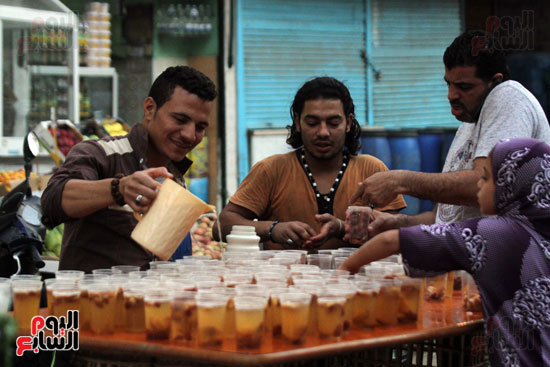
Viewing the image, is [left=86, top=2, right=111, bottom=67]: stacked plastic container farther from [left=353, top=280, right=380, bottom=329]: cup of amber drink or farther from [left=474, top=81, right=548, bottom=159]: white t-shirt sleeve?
[left=353, top=280, right=380, bottom=329]: cup of amber drink

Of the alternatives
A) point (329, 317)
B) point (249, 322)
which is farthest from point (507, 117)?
point (249, 322)

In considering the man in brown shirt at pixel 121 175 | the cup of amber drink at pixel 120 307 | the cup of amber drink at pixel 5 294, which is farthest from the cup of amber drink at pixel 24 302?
the man in brown shirt at pixel 121 175

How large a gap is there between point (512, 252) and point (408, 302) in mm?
448

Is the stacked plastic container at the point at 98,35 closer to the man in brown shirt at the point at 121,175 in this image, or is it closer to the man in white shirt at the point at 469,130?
the man in brown shirt at the point at 121,175

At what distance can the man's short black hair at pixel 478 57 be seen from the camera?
3.70 metres

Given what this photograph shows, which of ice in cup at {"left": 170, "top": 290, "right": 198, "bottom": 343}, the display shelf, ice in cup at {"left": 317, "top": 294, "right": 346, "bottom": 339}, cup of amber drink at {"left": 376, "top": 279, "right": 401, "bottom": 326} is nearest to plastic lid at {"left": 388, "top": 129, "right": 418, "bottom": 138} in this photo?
the display shelf

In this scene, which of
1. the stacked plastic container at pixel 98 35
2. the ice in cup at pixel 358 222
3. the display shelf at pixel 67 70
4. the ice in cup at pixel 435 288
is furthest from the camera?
the stacked plastic container at pixel 98 35

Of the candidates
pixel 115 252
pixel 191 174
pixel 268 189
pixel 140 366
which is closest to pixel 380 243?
pixel 140 366

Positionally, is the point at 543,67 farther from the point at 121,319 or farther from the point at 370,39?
the point at 121,319

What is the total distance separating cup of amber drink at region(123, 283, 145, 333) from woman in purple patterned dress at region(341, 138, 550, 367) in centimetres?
103

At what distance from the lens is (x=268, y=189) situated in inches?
169

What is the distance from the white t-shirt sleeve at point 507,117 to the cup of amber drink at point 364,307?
1.14 metres

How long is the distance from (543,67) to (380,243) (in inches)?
273

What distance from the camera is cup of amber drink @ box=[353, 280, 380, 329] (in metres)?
2.71
